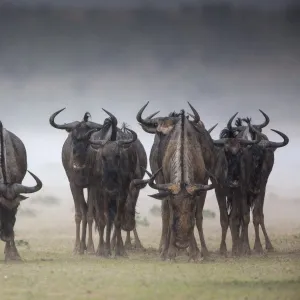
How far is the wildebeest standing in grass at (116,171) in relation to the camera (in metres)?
11.8

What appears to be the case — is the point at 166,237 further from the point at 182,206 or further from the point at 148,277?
the point at 148,277

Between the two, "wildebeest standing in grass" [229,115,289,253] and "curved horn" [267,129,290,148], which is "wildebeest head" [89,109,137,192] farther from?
"curved horn" [267,129,290,148]

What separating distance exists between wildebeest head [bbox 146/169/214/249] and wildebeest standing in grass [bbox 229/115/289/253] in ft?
6.23

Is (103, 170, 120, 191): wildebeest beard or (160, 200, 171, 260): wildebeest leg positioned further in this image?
(103, 170, 120, 191): wildebeest beard

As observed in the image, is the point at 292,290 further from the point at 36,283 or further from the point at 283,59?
the point at 283,59

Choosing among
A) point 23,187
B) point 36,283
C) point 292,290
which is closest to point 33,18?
point 23,187

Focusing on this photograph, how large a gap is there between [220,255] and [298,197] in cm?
132

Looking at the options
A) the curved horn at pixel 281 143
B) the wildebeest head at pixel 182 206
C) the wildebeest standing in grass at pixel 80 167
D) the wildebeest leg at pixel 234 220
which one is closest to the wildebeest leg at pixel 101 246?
the wildebeest standing in grass at pixel 80 167

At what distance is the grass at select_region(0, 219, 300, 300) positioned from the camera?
875 centimetres

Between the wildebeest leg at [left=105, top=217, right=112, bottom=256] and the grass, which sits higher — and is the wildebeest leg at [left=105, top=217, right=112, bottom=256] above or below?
above

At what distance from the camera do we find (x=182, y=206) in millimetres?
10453

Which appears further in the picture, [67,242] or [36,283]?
[67,242]

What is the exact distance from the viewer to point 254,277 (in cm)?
951

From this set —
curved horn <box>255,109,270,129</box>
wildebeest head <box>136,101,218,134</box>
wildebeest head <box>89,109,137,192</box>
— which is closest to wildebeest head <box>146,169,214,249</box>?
wildebeest head <box>136,101,218,134</box>
